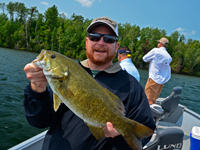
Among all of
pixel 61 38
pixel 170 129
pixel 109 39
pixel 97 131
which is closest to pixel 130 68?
pixel 170 129

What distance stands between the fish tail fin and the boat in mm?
2059

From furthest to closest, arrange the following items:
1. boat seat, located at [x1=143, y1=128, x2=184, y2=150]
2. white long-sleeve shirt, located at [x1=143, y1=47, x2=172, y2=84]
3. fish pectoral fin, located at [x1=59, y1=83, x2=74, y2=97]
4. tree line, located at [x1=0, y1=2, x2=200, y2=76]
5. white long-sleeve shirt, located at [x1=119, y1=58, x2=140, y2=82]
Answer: tree line, located at [x1=0, y1=2, x2=200, y2=76], white long-sleeve shirt, located at [x1=143, y1=47, x2=172, y2=84], white long-sleeve shirt, located at [x1=119, y1=58, x2=140, y2=82], boat seat, located at [x1=143, y1=128, x2=184, y2=150], fish pectoral fin, located at [x1=59, y1=83, x2=74, y2=97]

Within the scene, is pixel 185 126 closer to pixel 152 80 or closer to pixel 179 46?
pixel 152 80

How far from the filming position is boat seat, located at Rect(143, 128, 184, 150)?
3.50m

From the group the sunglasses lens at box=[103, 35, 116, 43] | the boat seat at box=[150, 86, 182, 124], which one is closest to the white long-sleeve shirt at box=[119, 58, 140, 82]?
the boat seat at box=[150, 86, 182, 124]

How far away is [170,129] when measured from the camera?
355 centimetres

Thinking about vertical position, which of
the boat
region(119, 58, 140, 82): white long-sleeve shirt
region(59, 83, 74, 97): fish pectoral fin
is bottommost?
the boat

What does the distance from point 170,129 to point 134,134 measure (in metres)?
2.25

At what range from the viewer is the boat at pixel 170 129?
3.51 m

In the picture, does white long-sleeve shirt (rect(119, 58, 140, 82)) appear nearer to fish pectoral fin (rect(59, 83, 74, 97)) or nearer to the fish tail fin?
the fish tail fin

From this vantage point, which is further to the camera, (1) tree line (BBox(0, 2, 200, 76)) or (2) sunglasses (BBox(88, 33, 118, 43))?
(1) tree line (BBox(0, 2, 200, 76))

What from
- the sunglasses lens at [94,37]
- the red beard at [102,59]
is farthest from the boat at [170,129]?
the sunglasses lens at [94,37]

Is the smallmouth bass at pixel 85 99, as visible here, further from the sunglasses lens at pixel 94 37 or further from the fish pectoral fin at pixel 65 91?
the sunglasses lens at pixel 94 37

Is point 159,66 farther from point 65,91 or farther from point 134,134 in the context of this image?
point 65,91
